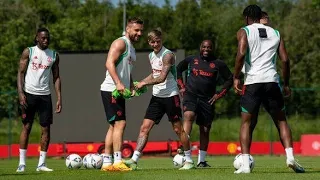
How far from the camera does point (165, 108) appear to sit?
565 inches

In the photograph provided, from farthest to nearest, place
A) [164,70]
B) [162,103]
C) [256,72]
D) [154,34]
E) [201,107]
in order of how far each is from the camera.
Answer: [201,107]
[162,103]
[154,34]
[164,70]
[256,72]

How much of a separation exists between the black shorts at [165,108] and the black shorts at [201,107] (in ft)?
6.39

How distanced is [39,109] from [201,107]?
3375 mm

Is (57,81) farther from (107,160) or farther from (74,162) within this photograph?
(107,160)

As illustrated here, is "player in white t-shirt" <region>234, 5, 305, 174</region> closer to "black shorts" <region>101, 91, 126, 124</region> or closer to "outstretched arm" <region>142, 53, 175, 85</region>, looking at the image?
"outstretched arm" <region>142, 53, 175, 85</region>

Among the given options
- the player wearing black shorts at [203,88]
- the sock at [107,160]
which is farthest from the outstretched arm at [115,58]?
the player wearing black shorts at [203,88]

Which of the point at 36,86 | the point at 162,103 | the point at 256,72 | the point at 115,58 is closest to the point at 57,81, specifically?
the point at 36,86

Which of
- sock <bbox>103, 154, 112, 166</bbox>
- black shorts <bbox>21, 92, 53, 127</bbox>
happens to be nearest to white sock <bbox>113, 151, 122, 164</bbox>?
sock <bbox>103, 154, 112, 166</bbox>

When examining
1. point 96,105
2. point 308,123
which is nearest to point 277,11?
point 308,123

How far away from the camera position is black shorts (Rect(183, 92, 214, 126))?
16.3 m

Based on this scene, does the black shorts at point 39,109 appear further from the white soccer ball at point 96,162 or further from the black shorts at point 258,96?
the black shorts at point 258,96

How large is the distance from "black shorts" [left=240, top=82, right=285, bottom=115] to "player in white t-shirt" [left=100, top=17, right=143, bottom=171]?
6.09 ft

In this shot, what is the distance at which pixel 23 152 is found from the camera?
14492 millimetres

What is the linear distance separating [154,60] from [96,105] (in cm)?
1706
